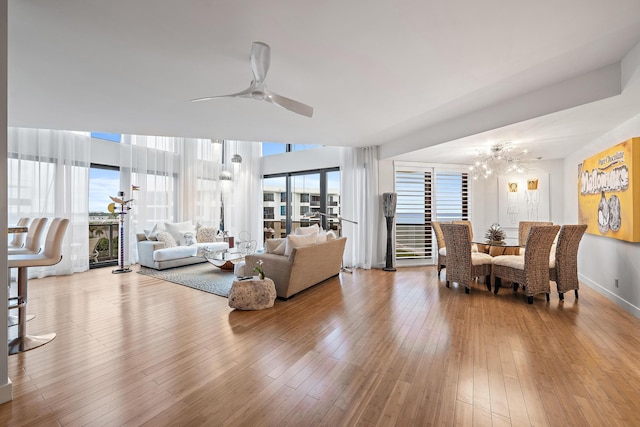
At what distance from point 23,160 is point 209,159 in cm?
363

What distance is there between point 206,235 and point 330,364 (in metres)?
5.39

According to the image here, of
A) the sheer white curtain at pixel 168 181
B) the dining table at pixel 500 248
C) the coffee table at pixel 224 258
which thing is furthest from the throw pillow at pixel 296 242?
the sheer white curtain at pixel 168 181

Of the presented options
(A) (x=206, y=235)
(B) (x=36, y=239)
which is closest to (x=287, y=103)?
(B) (x=36, y=239)

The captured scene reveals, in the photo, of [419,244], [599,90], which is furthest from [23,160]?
[599,90]

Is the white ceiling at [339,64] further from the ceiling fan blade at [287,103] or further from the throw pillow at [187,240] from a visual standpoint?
the throw pillow at [187,240]

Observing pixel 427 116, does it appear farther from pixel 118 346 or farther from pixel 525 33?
pixel 118 346

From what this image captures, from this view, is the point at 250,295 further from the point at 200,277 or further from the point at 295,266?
the point at 200,277

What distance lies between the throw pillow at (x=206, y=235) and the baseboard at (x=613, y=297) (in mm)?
7236

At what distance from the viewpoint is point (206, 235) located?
6.60m

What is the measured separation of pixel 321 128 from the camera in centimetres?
438

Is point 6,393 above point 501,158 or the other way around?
the other way around

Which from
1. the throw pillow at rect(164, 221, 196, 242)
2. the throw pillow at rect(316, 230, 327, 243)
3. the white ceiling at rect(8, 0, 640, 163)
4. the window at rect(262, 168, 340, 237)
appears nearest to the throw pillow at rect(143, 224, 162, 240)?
the throw pillow at rect(164, 221, 196, 242)

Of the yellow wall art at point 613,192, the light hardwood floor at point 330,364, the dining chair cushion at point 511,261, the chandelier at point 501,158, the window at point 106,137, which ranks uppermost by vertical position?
the window at point 106,137

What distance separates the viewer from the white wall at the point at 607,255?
10.2 feet
